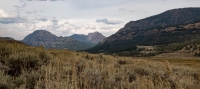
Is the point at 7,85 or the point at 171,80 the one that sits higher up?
the point at 7,85

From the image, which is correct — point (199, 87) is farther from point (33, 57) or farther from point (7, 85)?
point (33, 57)

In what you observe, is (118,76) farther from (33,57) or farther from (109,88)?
(33,57)

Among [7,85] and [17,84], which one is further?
[17,84]

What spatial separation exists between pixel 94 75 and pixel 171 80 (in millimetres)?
3229

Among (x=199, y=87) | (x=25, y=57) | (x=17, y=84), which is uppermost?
(x=25, y=57)

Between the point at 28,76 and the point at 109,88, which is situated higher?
the point at 28,76

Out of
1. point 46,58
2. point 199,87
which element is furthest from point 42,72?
point 199,87

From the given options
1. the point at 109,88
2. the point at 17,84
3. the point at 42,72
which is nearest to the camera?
the point at 17,84

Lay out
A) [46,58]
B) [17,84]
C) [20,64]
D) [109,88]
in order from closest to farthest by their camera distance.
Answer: [17,84] < [109,88] < [20,64] < [46,58]

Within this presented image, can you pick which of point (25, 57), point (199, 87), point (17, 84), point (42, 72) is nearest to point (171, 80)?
point (199, 87)

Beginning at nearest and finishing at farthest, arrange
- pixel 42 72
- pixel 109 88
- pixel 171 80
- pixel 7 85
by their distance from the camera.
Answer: pixel 7 85 → pixel 109 88 → pixel 42 72 → pixel 171 80

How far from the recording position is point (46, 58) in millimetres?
11383

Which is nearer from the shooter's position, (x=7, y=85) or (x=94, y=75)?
(x=7, y=85)

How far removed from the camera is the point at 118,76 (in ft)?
28.4
